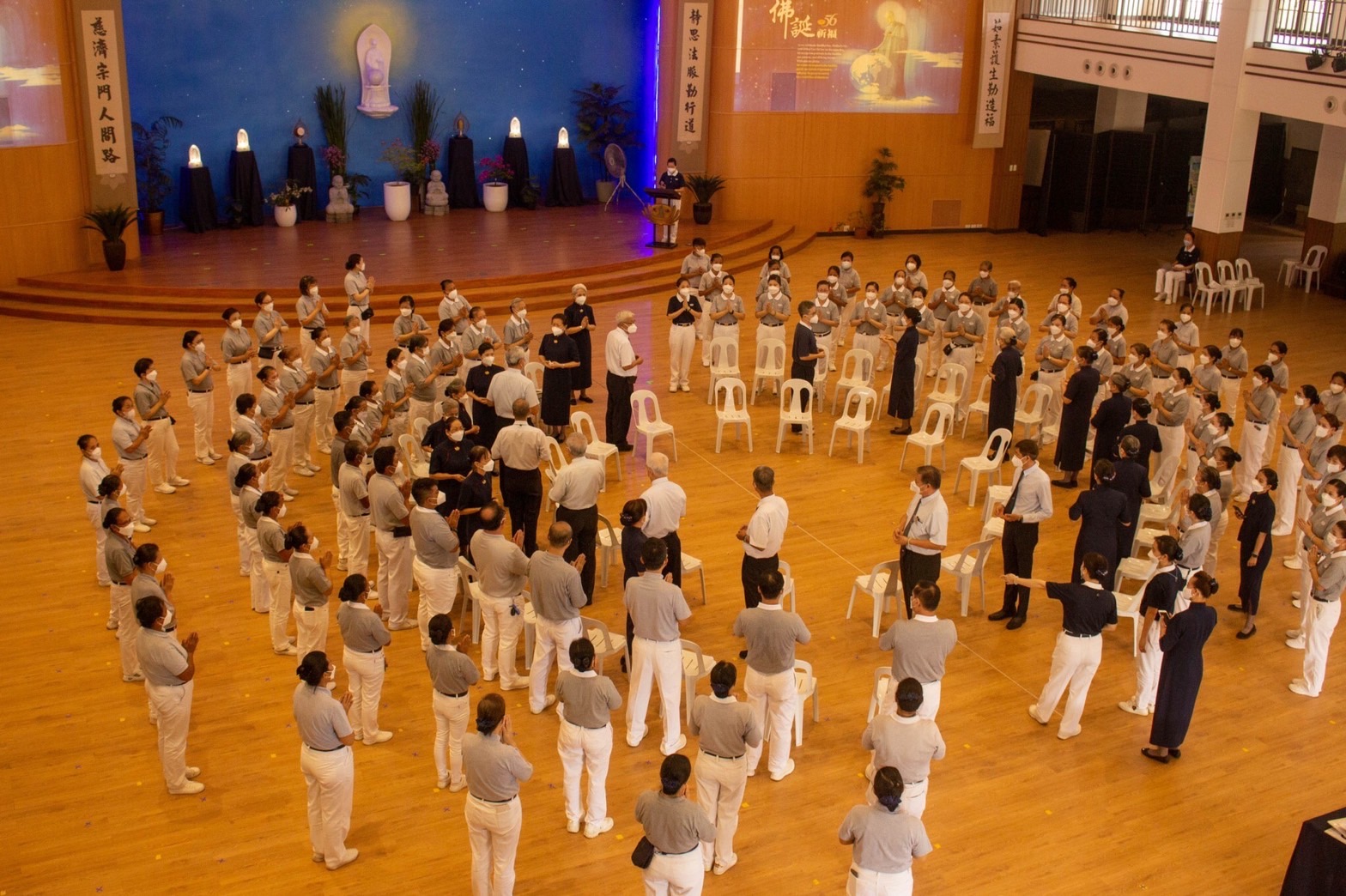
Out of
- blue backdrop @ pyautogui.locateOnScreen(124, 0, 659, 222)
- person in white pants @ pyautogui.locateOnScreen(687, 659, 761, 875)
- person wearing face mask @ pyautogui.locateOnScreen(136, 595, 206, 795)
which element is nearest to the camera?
person in white pants @ pyautogui.locateOnScreen(687, 659, 761, 875)

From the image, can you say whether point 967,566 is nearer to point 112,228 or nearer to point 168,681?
point 168,681

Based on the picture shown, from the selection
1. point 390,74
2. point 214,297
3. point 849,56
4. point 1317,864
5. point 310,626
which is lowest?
point 1317,864

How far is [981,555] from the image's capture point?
9.67 metres

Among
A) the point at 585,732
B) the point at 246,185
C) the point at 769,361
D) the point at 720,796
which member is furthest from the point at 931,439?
the point at 246,185

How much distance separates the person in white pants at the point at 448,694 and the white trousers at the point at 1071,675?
3671 mm

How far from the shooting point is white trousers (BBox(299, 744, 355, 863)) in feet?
22.4

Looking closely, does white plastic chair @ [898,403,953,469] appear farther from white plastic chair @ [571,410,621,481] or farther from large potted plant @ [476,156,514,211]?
large potted plant @ [476,156,514,211]

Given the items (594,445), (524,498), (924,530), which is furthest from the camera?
(594,445)

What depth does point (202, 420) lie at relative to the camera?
12039mm

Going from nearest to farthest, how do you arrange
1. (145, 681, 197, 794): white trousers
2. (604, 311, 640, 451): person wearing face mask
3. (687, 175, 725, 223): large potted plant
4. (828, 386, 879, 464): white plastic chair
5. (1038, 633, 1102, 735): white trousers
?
1. (145, 681, 197, 794): white trousers
2. (1038, 633, 1102, 735): white trousers
3. (604, 311, 640, 451): person wearing face mask
4. (828, 386, 879, 464): white plastic chair
5. (687, 175, 725, 223): large potted plant

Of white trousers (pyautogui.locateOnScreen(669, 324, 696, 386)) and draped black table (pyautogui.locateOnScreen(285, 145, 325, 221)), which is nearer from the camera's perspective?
white trousers (pyautogui.locateOnScreen(669, 324, 696, 386))

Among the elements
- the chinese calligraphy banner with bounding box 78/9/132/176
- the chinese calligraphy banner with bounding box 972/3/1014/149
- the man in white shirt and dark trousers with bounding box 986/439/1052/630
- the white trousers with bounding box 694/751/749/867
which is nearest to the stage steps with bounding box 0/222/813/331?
the chinese calligraphy banner with bounding box 78/9/132/176

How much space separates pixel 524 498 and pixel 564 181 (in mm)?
14159

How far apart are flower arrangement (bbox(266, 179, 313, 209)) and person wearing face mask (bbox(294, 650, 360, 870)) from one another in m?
15.3
